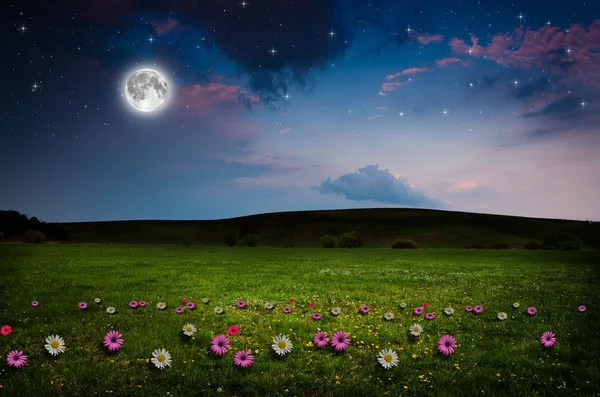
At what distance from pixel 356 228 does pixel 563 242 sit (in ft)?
171

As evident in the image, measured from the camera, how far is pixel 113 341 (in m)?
7.64

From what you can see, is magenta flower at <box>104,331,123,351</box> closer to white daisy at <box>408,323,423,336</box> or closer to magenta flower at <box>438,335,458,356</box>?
white daisy at <box>408,323,423,336</box>

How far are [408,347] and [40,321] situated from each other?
908 centimetres

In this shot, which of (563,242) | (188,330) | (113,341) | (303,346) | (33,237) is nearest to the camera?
(113,341)

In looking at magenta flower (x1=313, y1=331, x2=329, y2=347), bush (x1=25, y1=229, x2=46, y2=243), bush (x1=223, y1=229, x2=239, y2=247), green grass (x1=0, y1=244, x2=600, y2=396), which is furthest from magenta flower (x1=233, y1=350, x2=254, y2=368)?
bush (x1=25, y1=229, x2=46, y2=243)

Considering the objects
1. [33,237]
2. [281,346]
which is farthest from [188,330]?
[33,237]

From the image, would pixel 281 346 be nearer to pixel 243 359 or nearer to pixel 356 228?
pixel 243 359

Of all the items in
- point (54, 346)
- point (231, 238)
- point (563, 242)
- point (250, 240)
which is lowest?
point (250, 240)

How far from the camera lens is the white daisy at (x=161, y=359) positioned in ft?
21.8

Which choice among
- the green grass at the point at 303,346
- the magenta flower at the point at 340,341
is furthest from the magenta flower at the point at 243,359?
the magenta flower at the point at 340,341

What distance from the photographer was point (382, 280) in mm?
19078

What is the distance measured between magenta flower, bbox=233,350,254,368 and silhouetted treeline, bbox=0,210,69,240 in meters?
82.5

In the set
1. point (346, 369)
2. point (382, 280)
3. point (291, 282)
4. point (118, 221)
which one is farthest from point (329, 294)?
point (118, 221)

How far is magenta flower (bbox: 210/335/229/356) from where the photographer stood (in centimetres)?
721
